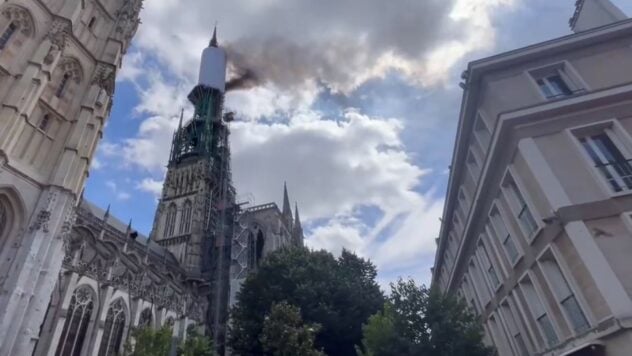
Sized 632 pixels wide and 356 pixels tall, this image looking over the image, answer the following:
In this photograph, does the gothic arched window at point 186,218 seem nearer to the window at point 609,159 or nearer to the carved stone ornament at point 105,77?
the carved stone ornament at point 105,77

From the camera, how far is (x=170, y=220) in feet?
180

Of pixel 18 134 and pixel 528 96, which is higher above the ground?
pixel 18 134

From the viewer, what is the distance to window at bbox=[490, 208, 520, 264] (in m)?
A: 13.4

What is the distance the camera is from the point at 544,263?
1109cm

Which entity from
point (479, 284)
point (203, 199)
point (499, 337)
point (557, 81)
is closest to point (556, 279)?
point (499, 337)

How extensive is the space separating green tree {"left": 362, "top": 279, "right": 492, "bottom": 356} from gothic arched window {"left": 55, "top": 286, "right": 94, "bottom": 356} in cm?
2397

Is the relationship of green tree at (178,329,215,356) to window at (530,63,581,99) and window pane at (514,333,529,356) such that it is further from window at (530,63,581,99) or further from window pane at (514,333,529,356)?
window at (530,63,581,99)

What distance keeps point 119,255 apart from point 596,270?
37.9m

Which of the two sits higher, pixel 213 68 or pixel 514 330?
pixel 213 68

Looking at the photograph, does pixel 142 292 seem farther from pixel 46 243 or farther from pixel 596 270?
pixel 596 270

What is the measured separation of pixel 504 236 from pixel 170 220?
50.5 metres

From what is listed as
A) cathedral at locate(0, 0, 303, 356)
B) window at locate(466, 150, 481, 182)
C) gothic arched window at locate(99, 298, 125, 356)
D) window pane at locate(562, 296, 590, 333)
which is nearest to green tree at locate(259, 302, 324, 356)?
cathedral at locate(0, 0, 303, 356)

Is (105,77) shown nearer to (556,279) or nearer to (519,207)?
(519,207)

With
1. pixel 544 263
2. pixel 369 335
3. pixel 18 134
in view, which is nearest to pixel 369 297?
pixel 369 335
